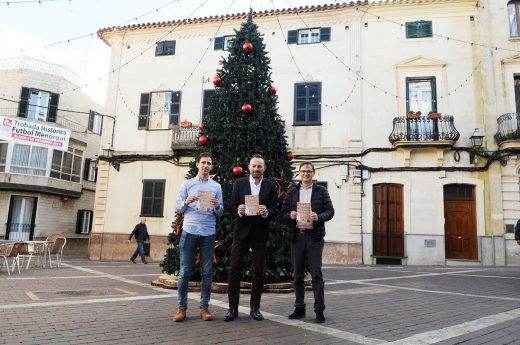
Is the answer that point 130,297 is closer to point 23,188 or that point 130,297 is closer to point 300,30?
point 300,30

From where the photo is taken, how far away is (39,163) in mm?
25172

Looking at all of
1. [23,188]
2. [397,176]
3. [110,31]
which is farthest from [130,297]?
[23,188]

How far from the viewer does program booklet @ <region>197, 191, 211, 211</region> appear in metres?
4.56

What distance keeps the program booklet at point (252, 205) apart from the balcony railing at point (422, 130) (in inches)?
455

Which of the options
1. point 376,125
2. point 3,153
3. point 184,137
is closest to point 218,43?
point 184,137

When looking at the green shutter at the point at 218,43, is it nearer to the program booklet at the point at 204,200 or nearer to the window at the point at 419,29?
the window at the point at 419,29

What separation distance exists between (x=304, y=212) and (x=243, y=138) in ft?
9.69

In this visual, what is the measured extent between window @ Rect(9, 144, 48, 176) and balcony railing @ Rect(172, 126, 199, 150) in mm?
12875

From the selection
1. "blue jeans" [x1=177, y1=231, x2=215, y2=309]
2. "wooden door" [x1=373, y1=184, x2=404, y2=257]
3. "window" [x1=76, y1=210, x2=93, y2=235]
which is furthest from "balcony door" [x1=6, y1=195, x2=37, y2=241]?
"blue jeans" [x1=177, y1=231, x2=215, y2=309]

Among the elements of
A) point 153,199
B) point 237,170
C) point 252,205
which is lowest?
point 252,205

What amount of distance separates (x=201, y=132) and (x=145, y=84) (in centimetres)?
1207

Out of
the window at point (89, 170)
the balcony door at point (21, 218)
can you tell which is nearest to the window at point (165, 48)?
the window at point (89, 170)

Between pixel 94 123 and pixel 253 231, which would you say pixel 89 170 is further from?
pixel 253 231

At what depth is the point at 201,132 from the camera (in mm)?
7613
